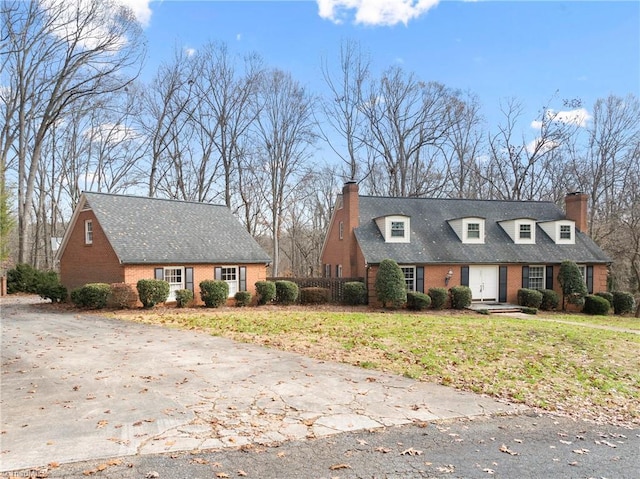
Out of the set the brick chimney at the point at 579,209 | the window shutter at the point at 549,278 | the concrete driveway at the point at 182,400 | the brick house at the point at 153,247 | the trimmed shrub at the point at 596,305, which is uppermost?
the brick chimney at the point at 579,209

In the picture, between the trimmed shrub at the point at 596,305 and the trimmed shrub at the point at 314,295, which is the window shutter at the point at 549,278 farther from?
the trimmed shrub at the point at 314,295

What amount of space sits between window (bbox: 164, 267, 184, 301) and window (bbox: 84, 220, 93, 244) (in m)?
4.05

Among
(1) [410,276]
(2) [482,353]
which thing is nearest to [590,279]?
(1) [410,276]

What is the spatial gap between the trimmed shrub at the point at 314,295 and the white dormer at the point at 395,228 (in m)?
4.33

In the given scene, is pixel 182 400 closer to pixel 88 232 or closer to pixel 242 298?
pixel 242 298

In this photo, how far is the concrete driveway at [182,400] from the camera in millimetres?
5113

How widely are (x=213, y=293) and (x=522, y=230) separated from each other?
17139 mm

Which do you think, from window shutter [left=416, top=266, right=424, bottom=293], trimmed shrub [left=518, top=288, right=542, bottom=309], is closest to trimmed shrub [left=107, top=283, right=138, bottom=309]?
window shutter [left=416, top=266, right=424, bottom=293]

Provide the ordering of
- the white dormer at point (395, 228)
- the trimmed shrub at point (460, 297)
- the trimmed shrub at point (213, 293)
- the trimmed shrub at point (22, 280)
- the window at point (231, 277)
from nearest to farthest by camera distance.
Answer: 1. the trimmed shrub at point (213, 293)
2. the window at point (231, 277)
3. the trimmed shrub at point (460, 297)
4. the white dormer at point (395, 228)
5. the trimmed shrub at point (22, 280)

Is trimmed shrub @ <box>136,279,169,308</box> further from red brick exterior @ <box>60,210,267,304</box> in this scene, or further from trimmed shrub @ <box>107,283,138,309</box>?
red brick exterior @ <box>60,210,267,304</box>

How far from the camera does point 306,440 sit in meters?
5.23

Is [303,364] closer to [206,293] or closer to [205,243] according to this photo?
[206,293]

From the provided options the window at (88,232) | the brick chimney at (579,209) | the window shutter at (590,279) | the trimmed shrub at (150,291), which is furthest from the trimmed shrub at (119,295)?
the brick chimney at (579,209)

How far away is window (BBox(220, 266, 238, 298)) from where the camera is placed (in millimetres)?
21359
